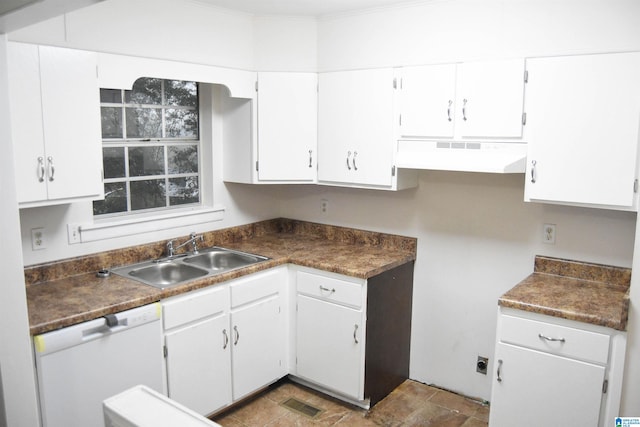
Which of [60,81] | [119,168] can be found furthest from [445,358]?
[60,81]

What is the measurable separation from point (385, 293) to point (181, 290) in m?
1.24

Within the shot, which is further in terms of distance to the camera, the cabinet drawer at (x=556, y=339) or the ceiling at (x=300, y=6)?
the ceiling at (x=300, y=6)

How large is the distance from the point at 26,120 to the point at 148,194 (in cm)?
111

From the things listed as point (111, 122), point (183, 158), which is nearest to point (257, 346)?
point (183, 158)

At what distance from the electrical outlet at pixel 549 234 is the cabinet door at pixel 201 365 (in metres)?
1.84

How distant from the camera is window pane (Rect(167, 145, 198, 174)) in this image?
348 centimetres

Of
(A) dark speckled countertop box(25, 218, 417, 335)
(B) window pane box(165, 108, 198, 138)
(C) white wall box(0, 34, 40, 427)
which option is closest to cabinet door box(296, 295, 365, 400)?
(A) dark speckled countertop box(25, 218, 417, 335)

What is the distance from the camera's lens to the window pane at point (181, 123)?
11.2 feet

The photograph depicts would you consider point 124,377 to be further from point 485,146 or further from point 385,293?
point 485,146

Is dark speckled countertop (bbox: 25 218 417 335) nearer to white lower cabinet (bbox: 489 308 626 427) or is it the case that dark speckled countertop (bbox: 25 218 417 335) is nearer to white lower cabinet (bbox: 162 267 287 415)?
white lower cabinet (bbox: 162 267 287 415)

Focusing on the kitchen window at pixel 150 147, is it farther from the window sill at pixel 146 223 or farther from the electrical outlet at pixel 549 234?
the electrical outlet at pixel 549 234

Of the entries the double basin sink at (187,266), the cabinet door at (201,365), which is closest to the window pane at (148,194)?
the double basin sink at (187,266)

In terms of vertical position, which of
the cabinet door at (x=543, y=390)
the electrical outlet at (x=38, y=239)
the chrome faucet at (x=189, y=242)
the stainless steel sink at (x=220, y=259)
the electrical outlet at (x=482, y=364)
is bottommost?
the electrical outlet at (x=482, y=364)

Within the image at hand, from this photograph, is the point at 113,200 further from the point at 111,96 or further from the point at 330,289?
the point at 330,289
